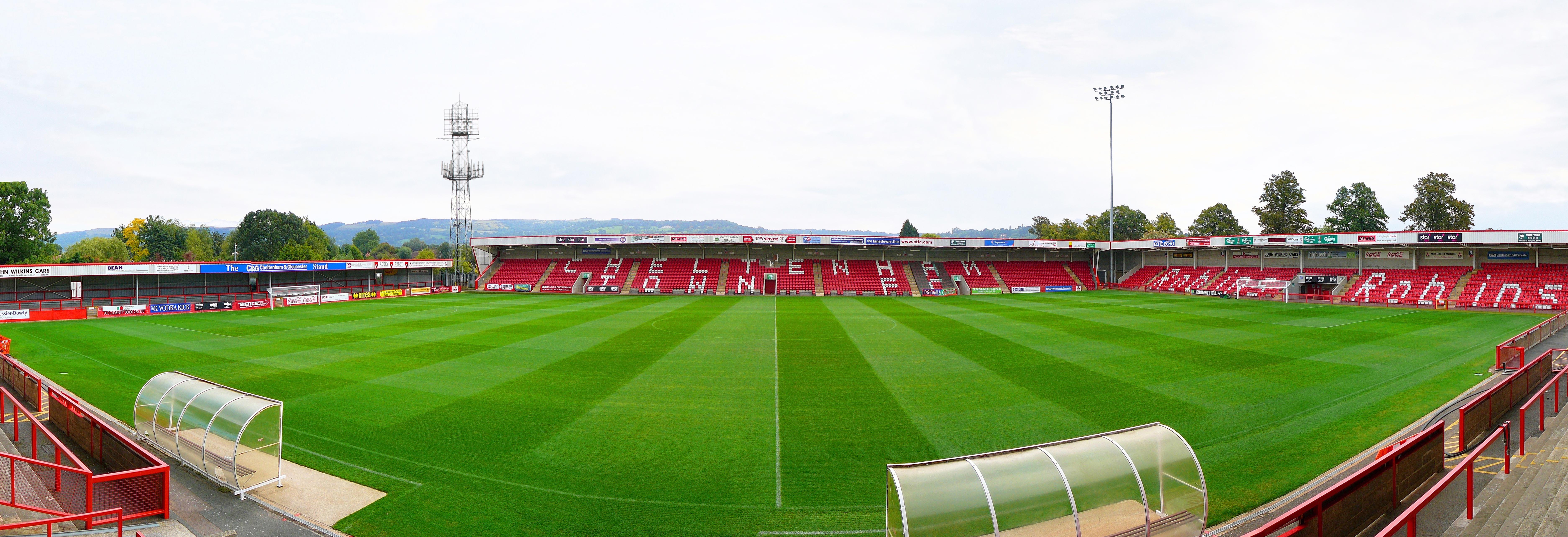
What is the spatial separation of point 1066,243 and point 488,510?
210ft

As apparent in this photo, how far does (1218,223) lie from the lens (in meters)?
83.1

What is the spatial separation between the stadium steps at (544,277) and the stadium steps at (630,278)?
8.04 meters

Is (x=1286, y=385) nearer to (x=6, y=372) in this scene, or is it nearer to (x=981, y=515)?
(x=981, y=515)

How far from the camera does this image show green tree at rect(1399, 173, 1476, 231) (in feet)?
211

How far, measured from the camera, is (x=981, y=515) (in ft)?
17.9

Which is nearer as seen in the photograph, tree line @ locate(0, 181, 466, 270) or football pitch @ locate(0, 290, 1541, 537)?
football pitch @ locate(0, 290, 1541, 537)

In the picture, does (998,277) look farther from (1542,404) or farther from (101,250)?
(101,250)

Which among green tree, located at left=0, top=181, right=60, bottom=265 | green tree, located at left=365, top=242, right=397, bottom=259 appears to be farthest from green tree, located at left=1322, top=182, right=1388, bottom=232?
green tree, located at left=365, top=242, right=397, bottom=259

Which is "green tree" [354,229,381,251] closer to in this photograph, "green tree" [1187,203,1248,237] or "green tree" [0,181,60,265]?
"green tree" [0,181,60,265]

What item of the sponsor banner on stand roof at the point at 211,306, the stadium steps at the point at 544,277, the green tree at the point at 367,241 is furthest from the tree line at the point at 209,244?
the green tree at the point at 367,241

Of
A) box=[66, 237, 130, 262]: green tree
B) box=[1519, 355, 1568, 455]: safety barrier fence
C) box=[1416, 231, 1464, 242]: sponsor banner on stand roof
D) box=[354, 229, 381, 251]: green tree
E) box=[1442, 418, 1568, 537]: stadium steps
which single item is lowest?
box=[1442, 418, 1568, 537]: stadium steps

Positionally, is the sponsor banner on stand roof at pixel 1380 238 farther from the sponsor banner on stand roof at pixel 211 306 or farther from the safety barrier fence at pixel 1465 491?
the sponsor banner on stand roof at pixel 211 306

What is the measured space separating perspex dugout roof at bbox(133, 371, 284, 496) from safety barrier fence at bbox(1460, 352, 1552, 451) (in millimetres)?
17224

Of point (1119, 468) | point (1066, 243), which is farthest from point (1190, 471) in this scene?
point (1066, 243)
